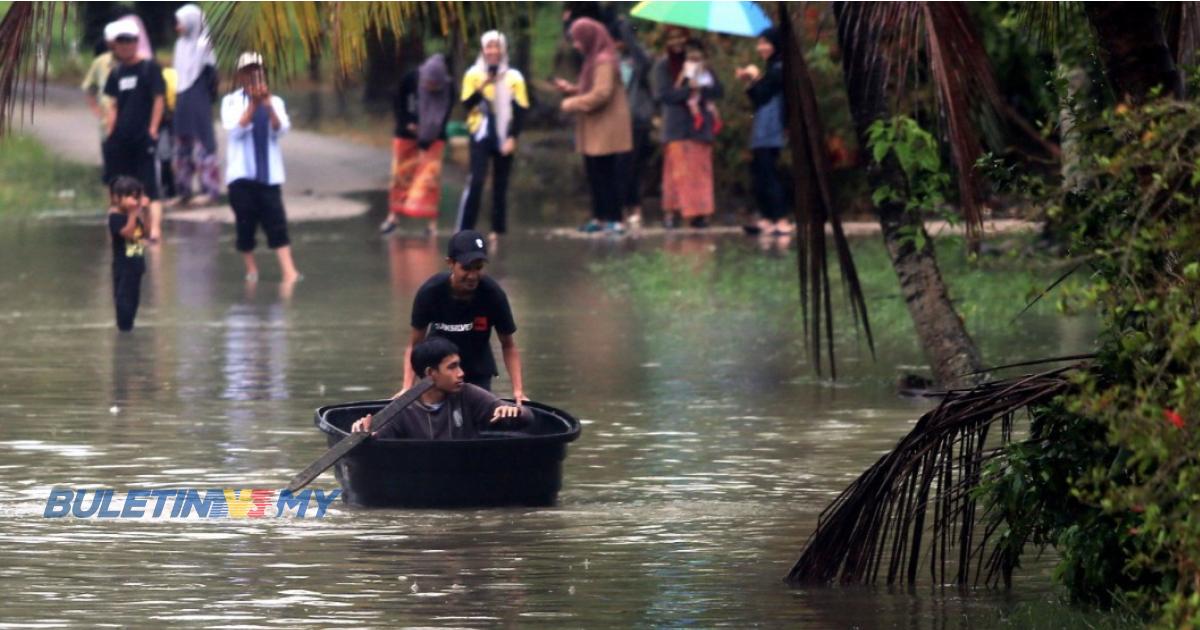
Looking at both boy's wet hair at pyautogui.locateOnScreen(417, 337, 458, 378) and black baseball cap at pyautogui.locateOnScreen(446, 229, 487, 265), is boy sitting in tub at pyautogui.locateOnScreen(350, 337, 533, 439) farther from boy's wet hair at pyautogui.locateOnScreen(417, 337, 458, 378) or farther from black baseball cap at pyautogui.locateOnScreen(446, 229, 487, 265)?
black baseball cap at pyautogui.locateOnScreen(446, 229, 487, 265)

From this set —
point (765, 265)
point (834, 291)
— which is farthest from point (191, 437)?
point (765, 265)

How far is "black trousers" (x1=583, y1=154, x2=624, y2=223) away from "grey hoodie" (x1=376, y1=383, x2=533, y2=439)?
12.4 m

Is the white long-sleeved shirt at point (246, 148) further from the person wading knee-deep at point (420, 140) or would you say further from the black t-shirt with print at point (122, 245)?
the person wading knee-deep at point (420, 140)

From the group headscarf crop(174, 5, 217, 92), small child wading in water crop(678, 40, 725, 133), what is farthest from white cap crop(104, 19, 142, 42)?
small child wading in water crop(678, 40, 725, 133)

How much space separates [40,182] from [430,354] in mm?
18523

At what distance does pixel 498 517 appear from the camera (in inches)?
385

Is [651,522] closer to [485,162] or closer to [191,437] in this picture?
[191,437]

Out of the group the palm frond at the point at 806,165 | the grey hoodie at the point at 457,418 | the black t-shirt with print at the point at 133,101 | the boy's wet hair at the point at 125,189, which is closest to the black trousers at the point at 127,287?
the boy's wet hair at the point at 125,189

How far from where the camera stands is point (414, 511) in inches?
388

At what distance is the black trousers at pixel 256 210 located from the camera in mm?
18672

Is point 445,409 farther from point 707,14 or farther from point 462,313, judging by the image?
point 707,14

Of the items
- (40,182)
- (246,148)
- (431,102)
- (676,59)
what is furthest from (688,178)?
(40,182)

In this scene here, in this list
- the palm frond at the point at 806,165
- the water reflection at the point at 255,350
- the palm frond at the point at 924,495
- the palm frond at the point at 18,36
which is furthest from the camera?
the water reflection at the point at 255,350

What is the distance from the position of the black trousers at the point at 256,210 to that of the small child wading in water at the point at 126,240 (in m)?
2.87
